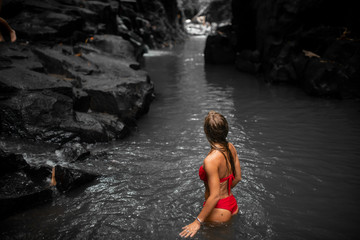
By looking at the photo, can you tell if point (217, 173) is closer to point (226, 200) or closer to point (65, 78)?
point (226, 200)

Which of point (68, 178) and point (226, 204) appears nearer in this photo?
point (226, 204)

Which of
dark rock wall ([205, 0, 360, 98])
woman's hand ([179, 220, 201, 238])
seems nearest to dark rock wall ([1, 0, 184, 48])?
dark rock wall ([205, 0, 360, 98])

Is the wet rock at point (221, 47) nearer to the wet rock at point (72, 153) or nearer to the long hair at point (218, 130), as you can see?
the wet rock at point (72, 153)

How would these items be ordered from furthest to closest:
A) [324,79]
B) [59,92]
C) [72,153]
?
[324,79], [59,92], [72,153]

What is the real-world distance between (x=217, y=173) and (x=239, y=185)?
188cm

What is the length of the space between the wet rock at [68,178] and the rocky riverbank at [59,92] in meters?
0.02

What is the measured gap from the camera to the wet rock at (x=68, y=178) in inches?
167

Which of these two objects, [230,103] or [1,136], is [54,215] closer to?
[1,136]

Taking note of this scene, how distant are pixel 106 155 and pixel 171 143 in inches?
65.2

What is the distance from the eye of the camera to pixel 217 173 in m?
2.71

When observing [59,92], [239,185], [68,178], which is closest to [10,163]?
[68,178]

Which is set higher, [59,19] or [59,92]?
[59,19]

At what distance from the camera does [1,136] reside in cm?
510

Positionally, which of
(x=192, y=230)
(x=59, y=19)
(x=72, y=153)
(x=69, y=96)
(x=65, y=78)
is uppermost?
(x=59, y=19)
